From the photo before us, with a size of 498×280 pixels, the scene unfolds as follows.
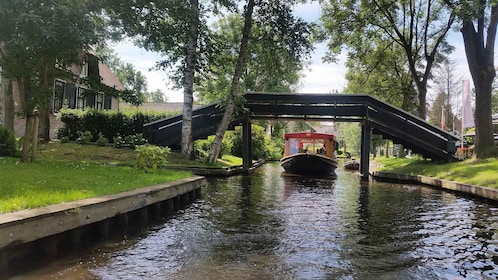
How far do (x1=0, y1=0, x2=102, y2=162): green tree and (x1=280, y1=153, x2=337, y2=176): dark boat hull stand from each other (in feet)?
48.5

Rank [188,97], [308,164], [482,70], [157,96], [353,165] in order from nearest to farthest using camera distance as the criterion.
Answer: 1. [482,70]
2. [188,97]
3. [308,164]
4. [353,165]
5. [157,96]

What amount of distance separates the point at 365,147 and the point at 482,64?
6398mm

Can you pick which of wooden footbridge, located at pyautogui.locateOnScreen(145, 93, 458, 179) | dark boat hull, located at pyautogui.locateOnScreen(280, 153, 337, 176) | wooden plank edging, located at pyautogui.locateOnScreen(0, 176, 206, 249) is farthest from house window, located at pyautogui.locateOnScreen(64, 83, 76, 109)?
wooden plank edging, located at pyautogui.locateOnScreen(0, 176, 206, 249)

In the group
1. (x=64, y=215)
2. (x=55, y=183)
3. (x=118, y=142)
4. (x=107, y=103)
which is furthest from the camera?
(x=107, y=103)

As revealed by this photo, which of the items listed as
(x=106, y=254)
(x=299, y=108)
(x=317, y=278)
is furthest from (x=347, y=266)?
(x=299, y=108)

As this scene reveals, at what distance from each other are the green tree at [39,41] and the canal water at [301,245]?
16.1 ft

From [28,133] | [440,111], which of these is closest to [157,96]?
[440,111]

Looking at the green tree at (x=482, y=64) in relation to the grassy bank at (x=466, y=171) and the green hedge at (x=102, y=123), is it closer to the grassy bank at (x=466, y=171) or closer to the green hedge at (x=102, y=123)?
the grassy bank at (x=466, y=171)

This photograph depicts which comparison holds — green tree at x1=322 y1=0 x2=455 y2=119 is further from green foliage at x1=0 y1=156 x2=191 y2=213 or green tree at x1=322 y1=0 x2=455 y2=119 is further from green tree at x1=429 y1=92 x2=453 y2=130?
green tree at x1=429 y1=92 x2=453 y2=130

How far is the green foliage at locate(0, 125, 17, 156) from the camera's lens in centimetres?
1300

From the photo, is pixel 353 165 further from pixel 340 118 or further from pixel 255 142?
pixel 340 118

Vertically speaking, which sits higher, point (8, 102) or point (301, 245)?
point (8, 102)

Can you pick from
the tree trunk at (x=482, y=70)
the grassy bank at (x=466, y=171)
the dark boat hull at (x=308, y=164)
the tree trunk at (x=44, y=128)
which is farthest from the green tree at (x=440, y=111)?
the tree trunk at (x=44, y=128)

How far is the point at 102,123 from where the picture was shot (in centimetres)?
2167
